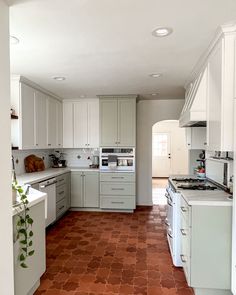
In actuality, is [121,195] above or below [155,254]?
above

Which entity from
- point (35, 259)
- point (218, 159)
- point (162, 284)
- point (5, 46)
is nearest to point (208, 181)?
point (218, 159)

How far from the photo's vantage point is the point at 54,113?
5.10 meters

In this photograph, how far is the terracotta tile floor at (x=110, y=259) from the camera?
2.48 metres

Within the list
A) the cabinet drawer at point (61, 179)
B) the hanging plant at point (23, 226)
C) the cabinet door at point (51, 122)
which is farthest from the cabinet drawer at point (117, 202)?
the hanging plant at point (23, 226)

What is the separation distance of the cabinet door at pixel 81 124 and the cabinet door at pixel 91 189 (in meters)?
0.73

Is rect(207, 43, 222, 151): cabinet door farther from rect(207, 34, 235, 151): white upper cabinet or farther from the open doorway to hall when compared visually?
the open doorway to hall

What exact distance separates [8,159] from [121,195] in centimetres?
362

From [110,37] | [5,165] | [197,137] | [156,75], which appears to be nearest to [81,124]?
[156,75]

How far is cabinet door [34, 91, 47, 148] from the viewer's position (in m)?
4.25

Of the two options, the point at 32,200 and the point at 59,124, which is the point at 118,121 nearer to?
the point at 59,124

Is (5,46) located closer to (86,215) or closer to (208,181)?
(208,181)

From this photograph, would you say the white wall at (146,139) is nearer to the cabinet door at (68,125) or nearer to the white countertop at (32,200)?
the cabinet door at (68,125)

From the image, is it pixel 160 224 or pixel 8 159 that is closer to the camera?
pixel 8 159

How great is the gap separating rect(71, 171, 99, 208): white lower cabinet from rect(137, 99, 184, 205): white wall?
1082mm
